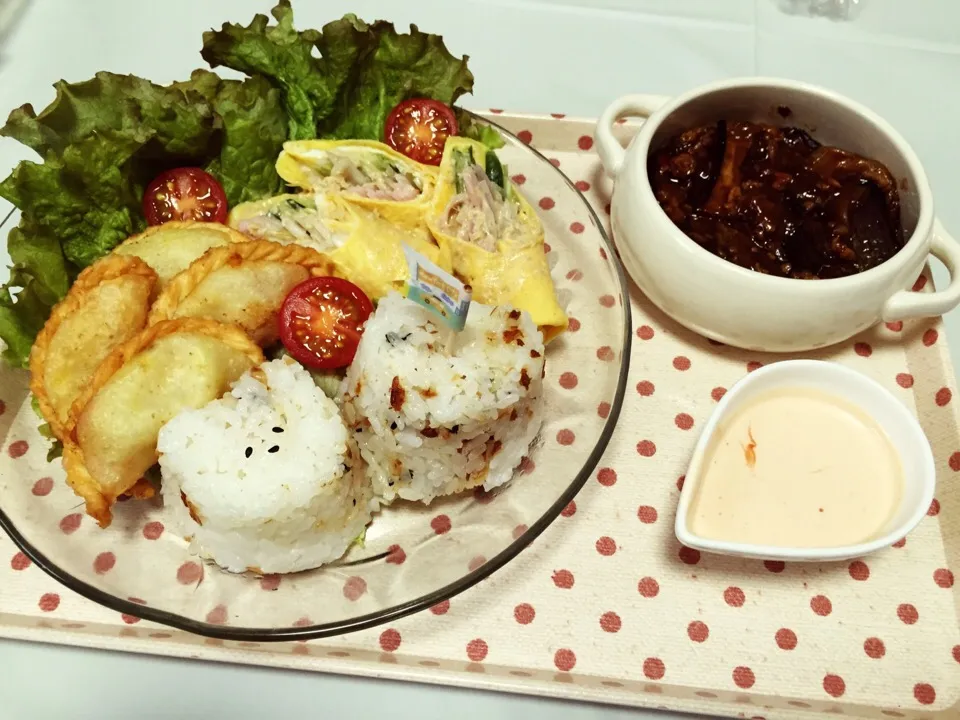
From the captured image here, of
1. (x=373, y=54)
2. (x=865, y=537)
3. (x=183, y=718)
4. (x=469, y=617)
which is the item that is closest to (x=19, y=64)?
(x=373, y=54)

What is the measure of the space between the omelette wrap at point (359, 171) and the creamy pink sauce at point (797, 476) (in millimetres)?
987

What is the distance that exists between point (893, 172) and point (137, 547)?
76.7 inches

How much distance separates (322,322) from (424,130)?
65 centimetres

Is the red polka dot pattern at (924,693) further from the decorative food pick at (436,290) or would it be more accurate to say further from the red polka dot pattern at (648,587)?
the decorative food pick at (436,290)

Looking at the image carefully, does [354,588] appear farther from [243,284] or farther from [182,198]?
[182,198]

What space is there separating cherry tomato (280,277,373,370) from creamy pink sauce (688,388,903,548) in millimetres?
861

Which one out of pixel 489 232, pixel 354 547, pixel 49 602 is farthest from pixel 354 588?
pixel 489 232

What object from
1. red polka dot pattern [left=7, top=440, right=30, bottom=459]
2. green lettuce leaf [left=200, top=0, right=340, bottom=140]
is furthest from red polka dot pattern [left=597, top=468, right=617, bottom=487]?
red polka dot pattern [left=7, top=440, right=30, bottom=459]

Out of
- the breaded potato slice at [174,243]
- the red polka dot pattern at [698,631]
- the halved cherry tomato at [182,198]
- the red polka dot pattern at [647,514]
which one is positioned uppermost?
the halved cherry tomato at [182,198]

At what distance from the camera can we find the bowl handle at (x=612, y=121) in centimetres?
193

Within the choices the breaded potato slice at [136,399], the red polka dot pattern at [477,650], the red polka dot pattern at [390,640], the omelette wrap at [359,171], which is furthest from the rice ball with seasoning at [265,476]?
the omelette wrap at [359,171]

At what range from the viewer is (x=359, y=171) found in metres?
2.07

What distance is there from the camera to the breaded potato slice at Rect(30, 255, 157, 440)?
5.38 ft

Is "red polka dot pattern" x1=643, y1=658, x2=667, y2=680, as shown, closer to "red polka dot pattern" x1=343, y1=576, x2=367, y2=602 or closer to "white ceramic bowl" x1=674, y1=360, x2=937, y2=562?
"white ceramic bowl" x1=674, y1=360, x2=937, y2=562
